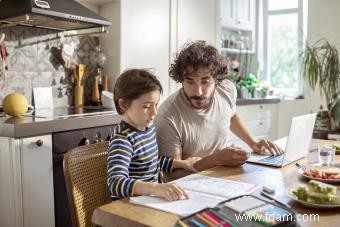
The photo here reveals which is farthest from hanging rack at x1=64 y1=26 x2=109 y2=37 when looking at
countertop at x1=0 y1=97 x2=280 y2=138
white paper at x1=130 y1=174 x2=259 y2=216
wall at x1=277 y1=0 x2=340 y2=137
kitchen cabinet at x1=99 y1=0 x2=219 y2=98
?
wall at x1=277 y1=0 x2=340 y2=137

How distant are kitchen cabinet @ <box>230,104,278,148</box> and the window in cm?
42

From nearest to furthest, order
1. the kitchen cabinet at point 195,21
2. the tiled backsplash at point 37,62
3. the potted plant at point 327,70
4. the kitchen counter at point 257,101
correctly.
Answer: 1. the tiled backsplash at point 37,62
2. the kitchen cabinet at point 195,21
3. the potted plant at point 327,70
4. the kitchen counter at point 257,101

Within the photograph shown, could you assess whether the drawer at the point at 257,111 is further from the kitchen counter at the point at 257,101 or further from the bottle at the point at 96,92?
the bottle at the point at 96,92

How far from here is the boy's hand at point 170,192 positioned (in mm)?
942

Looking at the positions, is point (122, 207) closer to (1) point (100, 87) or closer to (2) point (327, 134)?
(1) point (100, 87)

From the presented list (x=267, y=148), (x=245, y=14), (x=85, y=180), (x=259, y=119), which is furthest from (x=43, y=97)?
(x=245, y=14)

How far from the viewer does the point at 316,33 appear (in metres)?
4.03

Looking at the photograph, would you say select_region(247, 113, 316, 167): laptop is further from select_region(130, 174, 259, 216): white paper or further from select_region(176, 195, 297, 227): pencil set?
select_region(176, 195, 297, 227): pencil set

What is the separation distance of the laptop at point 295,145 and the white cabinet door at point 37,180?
3.71 ft

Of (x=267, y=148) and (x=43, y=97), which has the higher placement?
(x=43, y=97)

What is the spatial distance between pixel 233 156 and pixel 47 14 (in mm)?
1545

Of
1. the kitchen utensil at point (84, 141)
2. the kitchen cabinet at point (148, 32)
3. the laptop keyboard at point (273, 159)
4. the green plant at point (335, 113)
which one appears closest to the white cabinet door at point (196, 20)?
the kitchen cabinet at point (148, 32)

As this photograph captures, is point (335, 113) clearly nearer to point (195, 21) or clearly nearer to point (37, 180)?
point (195, 21)

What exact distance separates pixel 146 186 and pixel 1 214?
1370 millimetres
